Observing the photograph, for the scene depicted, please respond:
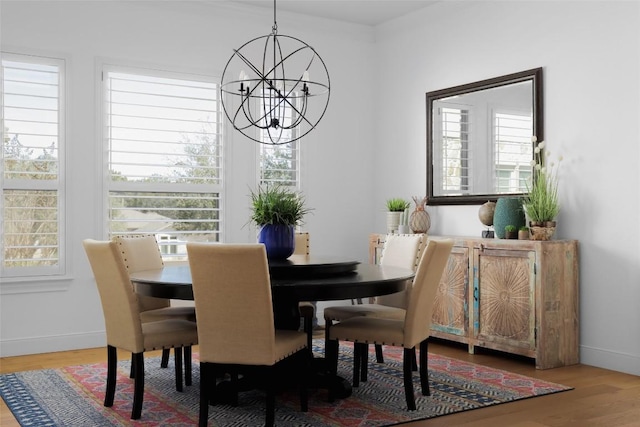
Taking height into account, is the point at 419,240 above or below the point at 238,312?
above

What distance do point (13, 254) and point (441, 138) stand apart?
11.5ft

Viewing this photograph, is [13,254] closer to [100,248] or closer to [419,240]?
[100,248]

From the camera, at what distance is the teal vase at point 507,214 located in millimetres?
4875

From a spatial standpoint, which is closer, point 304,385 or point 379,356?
point 304,385

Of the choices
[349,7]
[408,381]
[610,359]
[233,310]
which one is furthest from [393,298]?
[349,7]

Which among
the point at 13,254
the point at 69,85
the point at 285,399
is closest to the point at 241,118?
the point at 69,85

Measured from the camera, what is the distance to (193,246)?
3012 millimetres

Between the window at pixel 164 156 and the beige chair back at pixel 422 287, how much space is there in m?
2.59

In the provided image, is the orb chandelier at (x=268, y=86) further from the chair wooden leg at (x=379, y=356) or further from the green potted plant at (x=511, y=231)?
the chair wooden leg at (x=379, y=356)

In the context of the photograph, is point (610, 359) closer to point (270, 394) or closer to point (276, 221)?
point (276, 221)

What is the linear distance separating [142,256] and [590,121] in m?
3.08

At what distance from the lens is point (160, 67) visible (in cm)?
553

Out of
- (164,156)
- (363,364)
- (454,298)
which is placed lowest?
(363,364)

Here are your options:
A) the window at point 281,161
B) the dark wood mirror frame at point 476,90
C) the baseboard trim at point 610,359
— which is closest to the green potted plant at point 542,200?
the dark wood mirror frame at point 476,90
